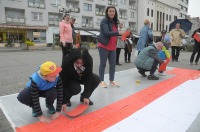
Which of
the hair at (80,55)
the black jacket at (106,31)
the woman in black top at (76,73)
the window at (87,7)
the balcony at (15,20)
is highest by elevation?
the window at (87,7)

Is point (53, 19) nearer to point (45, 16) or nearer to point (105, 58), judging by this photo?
point (45, 16)

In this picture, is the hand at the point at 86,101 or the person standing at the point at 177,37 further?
the person standing at the point at 177,37

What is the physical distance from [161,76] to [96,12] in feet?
105

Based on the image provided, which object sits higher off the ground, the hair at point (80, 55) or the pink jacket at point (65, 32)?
the pink jacket at point (65, 32)

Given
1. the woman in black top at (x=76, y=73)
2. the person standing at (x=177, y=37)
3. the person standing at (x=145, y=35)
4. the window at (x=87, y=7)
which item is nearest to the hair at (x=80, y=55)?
the woman in black top at (x=76, y=73)

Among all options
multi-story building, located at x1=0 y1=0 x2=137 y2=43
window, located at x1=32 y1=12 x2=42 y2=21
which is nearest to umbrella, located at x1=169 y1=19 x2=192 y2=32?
multi-story building, located at x1=0 y1=0 x2=137 y2=43

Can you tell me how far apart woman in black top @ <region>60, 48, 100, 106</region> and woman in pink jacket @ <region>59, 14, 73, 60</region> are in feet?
8.36

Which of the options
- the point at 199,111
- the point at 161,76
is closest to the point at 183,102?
the point at 199,111

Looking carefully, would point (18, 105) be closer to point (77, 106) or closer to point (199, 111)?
point (77, 106)

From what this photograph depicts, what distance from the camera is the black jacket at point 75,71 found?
2592mm

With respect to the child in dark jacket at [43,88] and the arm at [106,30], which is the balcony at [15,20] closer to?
the arm at [106,30]

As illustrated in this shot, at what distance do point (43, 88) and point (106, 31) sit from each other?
1.82 meters

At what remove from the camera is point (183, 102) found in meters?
3.16

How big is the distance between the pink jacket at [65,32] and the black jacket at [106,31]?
1.68 metres
